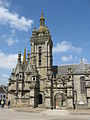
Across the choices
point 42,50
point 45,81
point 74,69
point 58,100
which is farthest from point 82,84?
point 42,50

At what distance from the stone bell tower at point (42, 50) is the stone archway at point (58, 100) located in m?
6.73

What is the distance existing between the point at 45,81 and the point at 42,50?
401 inches

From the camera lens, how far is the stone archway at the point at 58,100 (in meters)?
37.5

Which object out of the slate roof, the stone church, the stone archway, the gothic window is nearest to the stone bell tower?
the stone church

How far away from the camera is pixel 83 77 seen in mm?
39750

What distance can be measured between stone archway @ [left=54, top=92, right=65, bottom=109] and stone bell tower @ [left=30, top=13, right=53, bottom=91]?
6.73 meters

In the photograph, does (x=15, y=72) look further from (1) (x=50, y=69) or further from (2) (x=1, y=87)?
(2) (x=1, y=87)

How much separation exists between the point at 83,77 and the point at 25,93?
1535 centimetres

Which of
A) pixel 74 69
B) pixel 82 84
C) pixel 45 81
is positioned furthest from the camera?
pixel 74 69

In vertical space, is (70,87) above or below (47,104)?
above

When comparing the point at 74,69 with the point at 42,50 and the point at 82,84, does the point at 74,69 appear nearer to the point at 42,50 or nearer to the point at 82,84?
the point at 82,84

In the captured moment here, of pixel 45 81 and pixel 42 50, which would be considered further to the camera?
pixel 42 50

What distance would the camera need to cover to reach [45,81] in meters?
40.3

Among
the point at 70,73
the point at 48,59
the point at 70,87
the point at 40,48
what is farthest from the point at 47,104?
the point at 40,48
